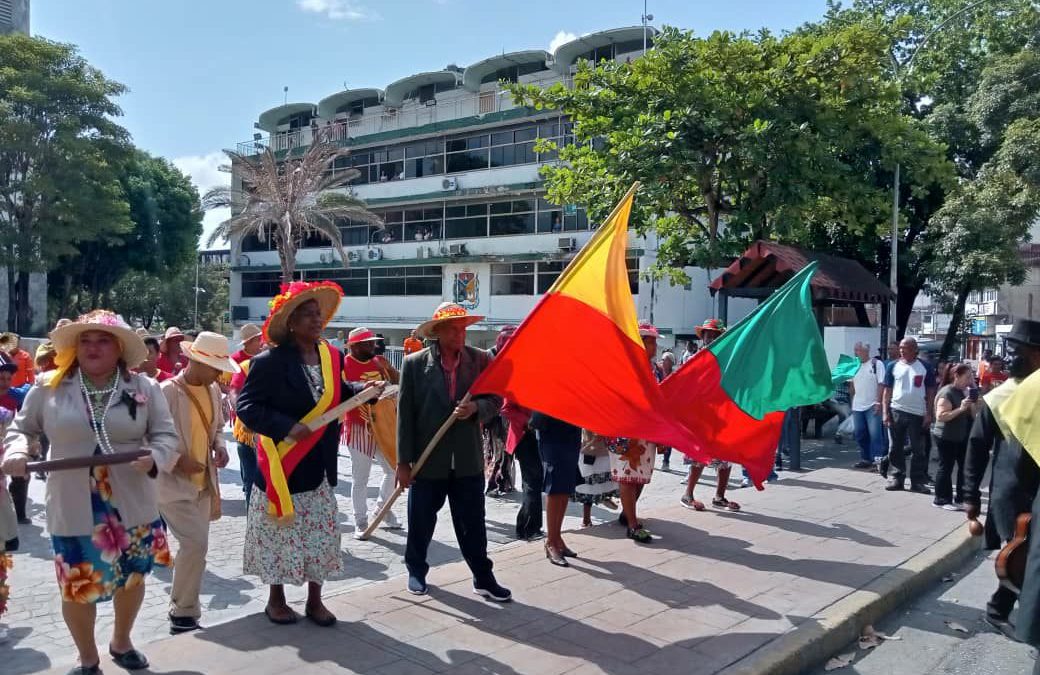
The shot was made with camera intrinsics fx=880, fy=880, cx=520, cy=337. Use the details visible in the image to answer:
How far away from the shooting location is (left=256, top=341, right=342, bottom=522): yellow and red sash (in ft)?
15.7

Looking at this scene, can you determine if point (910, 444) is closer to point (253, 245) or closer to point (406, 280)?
point (406, 280)

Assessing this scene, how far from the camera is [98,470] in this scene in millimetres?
4227

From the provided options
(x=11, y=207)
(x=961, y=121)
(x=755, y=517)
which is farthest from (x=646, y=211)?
(x=11, y=207)

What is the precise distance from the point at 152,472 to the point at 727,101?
11925mm

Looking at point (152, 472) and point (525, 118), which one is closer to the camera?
point (152, 472)

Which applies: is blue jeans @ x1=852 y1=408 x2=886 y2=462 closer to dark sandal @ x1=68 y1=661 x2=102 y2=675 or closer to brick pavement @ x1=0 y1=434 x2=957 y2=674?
brick pavement @ x1=0 y1=434 x2=957 y2=674

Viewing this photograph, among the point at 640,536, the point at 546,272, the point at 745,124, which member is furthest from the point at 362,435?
the point at 546,272

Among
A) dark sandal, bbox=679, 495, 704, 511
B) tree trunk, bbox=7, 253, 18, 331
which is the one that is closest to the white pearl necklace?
dark sandal, bbox=679, 495, 704, 511

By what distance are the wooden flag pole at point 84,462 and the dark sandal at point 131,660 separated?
1005mm

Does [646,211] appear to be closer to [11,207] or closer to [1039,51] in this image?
[1039,51]

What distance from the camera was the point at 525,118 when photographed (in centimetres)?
3309

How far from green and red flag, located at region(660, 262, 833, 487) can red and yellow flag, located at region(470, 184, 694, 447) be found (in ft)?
3.38

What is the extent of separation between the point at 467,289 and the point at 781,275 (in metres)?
25.0

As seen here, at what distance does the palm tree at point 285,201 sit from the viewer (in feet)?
84.2
